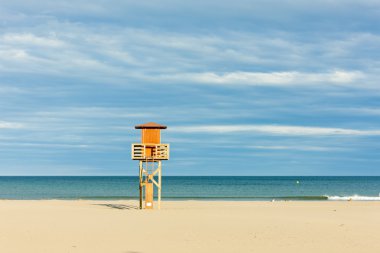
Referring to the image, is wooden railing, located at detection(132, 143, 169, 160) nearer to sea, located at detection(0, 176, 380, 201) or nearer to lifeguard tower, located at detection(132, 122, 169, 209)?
lifeguard tower, located at detection(132, 122, 169, 209)

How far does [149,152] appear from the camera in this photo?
1388 inches

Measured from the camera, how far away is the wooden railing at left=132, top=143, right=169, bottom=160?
115 ft
